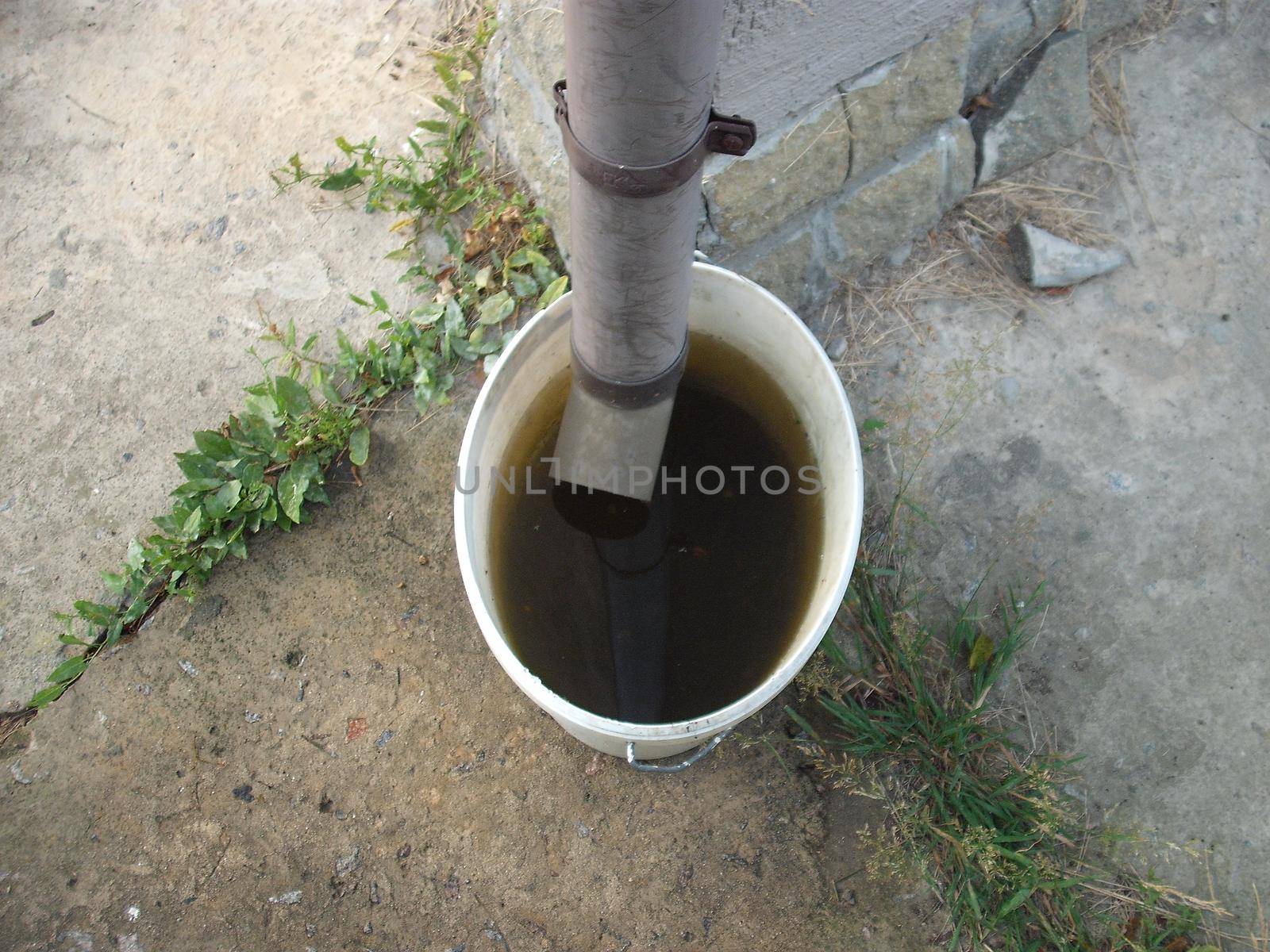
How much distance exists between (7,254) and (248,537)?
1.06 m

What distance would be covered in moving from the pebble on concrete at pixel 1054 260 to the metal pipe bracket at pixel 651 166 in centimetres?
128

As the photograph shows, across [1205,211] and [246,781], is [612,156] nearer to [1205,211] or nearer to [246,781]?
[246,781]

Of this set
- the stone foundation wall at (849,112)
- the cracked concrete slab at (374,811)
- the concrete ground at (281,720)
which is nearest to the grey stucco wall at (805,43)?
the stone foundation wall at (849,112)

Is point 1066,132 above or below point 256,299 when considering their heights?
above

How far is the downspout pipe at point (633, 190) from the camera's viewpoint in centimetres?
86

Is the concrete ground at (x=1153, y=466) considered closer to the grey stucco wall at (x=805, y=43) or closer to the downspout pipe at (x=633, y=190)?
the grey stucco wall at (x=805, y=43)

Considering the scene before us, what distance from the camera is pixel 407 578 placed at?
1.87 m

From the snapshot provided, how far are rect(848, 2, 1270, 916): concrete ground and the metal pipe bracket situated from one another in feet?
3.42

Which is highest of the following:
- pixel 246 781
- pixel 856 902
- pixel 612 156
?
pixel 612 156

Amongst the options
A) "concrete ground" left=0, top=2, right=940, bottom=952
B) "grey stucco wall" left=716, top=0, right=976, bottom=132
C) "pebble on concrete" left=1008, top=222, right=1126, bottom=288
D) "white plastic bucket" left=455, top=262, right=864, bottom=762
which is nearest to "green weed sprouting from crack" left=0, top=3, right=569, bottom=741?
"concrete ground" left=0, top=2, right=940, bottom=952

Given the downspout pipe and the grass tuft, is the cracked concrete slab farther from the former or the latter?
the downspout pipe

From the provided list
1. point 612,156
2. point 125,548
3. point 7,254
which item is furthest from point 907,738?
point 7,254

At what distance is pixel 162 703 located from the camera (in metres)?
1.79

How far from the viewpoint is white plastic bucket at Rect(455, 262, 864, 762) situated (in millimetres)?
1265
